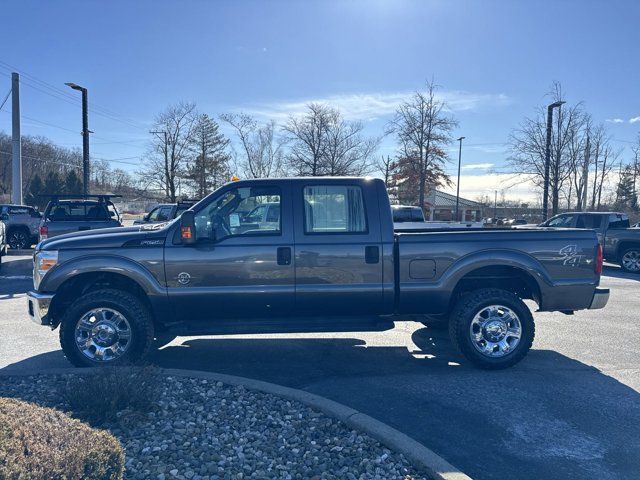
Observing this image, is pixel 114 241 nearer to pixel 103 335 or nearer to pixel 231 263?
pixel 103 335

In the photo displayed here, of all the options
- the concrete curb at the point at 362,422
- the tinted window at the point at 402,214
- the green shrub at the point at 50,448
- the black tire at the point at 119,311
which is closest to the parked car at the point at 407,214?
the tinted window at the point at 402,214

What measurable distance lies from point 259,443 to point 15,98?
25.7 metres

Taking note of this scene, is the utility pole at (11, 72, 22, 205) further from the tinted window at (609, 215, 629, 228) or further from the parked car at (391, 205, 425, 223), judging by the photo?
the tinted window at (609, 215, 629, 228)

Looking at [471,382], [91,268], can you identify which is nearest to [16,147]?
[91,268]

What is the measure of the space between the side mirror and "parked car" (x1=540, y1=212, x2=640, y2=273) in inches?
518

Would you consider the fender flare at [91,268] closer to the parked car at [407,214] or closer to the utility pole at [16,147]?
the parked car at [407,214]

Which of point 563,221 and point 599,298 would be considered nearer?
point 599,298

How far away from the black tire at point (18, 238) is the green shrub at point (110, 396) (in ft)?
51.7

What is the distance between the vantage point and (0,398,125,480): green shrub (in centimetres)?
217

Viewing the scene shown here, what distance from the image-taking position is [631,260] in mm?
14164

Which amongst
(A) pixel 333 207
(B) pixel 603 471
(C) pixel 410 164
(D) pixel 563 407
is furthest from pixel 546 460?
(C) pixel 410 164

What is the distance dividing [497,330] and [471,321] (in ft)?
1.08

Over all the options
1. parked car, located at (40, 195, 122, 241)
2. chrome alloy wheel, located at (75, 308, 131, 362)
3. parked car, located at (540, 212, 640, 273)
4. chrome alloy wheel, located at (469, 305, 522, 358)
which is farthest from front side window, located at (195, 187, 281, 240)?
parked car, located at (540, 212, 640, 273)

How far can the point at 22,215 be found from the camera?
17.1 metres
